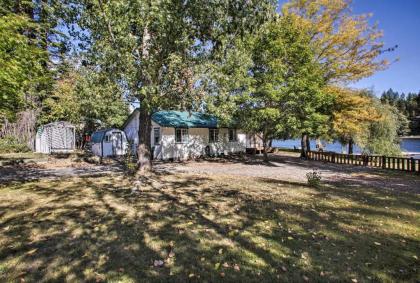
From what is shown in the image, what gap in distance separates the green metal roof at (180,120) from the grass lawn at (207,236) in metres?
13.5

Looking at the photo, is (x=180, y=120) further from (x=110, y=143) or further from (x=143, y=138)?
(x=143, y=138)

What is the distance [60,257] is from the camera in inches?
174

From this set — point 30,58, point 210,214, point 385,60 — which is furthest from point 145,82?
point 385,60

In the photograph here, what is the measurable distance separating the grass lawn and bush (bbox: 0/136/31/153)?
18458 mm

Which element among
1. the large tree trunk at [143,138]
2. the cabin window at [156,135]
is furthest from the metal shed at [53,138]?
the large tree trunk at [143,138]

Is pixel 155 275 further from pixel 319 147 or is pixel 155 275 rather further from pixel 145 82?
pixel 319 147

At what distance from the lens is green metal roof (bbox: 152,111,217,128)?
22.6 m

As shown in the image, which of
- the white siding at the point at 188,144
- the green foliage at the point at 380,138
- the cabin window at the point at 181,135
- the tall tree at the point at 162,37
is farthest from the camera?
the cabin window at the point at 181,135

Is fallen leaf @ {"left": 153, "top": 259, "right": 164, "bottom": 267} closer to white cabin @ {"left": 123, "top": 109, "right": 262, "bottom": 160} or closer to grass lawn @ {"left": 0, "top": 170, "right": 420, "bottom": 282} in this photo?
grass lawn @ {"left": 0, "top": 170, "right": 420, "bottom": 282}

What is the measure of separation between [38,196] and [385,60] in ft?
81.1

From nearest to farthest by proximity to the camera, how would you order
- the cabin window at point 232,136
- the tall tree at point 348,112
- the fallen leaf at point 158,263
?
the fallen leaf at point 158,263 → the tall tree at point 348,112 → the cabin window at point 232,136

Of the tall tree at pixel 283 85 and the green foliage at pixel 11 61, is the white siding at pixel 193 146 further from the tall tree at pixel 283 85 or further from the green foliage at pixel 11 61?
the green foliage at pixel 11 61

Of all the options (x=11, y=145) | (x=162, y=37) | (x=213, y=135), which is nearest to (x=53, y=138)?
(x=11, y=145)

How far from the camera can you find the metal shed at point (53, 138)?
2556cm
